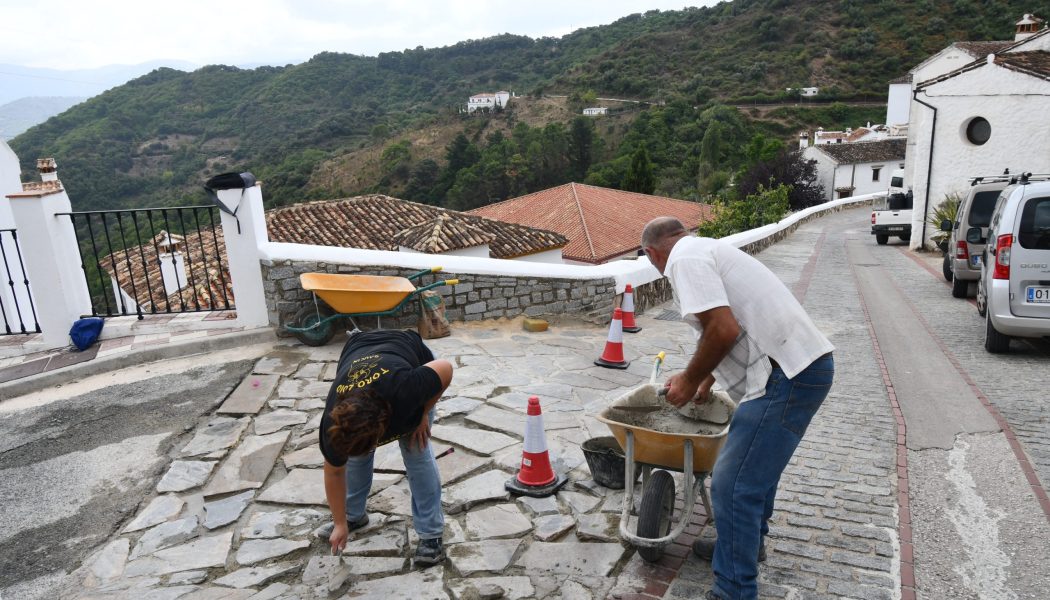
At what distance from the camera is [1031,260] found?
21.6ft

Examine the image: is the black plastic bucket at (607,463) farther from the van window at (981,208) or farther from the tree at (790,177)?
the tree at (790,177)

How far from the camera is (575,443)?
4668 millimetres

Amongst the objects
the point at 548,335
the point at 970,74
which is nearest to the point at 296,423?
the point at 548,335

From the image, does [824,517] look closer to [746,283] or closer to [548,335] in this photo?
[746,283]

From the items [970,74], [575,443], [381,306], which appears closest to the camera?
[575,443]

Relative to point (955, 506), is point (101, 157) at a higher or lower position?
higher

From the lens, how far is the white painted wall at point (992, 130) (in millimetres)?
16812

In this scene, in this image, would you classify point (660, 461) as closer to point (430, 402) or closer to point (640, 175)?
point (430, 402)

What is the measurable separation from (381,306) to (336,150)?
72954 millimetres

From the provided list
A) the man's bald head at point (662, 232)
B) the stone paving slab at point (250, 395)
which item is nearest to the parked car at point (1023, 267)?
the man's bald head at point (662, 232)

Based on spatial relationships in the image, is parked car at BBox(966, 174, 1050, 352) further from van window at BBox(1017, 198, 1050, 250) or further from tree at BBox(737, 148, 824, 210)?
tree at BBox(737, 148, 824, 210)

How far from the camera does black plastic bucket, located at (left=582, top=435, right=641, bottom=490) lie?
395 cm

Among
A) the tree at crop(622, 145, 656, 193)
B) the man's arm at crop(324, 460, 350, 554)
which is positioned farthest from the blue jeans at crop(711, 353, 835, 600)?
the tree at crop(622, 145, 656, 193)

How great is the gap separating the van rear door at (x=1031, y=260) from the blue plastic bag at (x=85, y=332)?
31.4 feet
